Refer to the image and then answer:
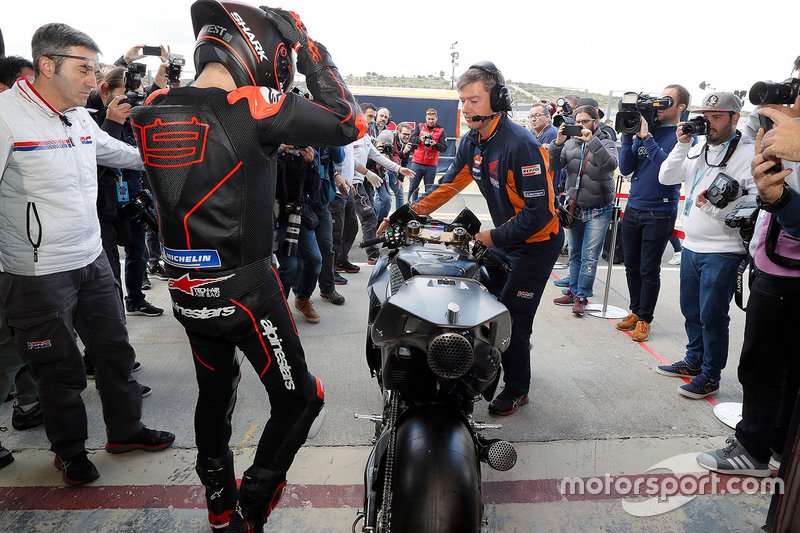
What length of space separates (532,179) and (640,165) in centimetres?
225

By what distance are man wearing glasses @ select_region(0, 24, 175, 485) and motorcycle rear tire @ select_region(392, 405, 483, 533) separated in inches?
75.1

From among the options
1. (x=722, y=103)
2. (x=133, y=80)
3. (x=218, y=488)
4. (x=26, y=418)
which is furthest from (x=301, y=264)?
(x=722, y=103)

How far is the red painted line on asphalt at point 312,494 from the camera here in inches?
106

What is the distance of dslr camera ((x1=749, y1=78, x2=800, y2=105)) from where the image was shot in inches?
92.0

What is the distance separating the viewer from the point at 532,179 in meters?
3.21

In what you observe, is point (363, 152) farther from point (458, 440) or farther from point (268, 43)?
point (458, 440)

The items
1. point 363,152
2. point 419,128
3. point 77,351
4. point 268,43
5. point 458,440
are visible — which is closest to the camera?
point 458,440

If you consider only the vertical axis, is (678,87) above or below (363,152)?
above

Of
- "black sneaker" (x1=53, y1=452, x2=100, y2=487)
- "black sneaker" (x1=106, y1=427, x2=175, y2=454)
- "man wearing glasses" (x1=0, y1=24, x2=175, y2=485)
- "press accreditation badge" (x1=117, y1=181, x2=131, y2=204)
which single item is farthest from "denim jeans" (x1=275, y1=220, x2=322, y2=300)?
"black sneaker" (x1=53, y1=452, x2=100, y2=487)

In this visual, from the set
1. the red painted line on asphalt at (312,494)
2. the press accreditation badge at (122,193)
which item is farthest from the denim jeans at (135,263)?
the red painted line on asphalt at (312,494)

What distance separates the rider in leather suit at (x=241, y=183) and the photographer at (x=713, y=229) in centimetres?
281

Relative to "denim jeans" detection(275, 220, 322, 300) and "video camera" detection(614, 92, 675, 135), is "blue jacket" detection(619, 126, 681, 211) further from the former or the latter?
"denim jeans" detection(275, 220, 322, 300)

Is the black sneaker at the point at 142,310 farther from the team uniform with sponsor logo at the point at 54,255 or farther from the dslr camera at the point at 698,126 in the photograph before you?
the dslr camera at the point at 698,126

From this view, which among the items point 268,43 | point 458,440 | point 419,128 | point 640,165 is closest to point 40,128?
point 268,43
